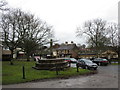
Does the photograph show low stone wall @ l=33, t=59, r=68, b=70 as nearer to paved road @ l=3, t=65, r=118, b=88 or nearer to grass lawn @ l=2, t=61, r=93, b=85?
grass lawn @ l=2, t=61, r=93, b=85

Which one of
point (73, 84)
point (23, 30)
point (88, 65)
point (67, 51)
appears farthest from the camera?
point (67, 51)

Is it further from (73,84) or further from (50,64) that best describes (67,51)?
(73,84)

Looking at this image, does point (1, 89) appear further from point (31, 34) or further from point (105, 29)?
point (105, 29)

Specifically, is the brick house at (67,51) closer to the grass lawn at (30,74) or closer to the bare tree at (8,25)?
the bare tree at (8,25)

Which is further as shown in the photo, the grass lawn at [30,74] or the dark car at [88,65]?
the dark car at [88,65]

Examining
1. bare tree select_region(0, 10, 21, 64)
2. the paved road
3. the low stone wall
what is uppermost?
bare tree select_region(0, 10, 21, 64)

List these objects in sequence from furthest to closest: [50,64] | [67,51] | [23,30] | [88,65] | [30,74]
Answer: [67,51] → [23,30] → [88,65] → [50,64] → [30,74]

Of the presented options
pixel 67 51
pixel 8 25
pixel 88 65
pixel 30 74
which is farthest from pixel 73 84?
pixel 67 51

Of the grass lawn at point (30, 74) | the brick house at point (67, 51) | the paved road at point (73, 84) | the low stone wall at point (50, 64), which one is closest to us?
the paved road at point (73, 84)

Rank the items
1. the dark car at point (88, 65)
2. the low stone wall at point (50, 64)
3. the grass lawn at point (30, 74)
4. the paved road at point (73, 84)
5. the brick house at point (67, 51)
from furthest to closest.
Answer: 1. the brick house at point (67, 51)
2. the dark car at point (88, 65)
3. the low stone wall at point (50, 64)
4. the grass lawn at point (30, 74)
5. the paved road at point (73, 84)

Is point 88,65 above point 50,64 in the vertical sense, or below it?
below

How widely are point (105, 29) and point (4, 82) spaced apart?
43.6 metres

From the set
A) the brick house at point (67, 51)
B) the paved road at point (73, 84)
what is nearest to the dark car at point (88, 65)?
the paved road at point (73, 84)

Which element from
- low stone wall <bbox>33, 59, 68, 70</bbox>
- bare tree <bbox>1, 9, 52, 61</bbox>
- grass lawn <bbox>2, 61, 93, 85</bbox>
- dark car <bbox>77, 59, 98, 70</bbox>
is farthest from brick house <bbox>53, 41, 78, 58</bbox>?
grass lawn <bbox>2, 61, 93, 85</bbox>
